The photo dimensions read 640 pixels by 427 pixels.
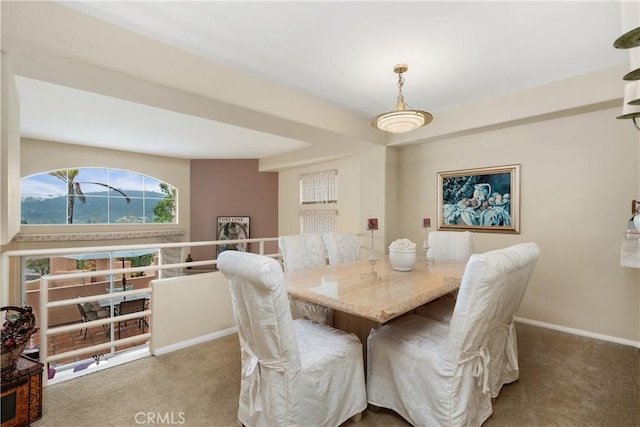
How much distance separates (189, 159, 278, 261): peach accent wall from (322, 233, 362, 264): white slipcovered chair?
3544 millimetres

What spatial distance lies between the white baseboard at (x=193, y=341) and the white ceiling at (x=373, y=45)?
225cm

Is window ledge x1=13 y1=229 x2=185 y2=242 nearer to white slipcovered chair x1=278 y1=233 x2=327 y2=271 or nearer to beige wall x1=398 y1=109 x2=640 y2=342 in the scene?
white slipcovered chair x1=278 y1=233 x2=327 y2=271

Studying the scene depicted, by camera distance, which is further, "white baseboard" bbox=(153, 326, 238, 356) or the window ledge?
the window ledge

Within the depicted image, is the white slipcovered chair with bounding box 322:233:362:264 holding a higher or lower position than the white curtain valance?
lower

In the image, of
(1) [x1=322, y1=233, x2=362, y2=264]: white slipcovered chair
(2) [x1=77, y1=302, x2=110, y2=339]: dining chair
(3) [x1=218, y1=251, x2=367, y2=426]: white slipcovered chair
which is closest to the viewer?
(3) [x1=218, y1=251, x2=367, y2=426]: white slipcovered chair

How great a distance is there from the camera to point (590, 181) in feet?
9.77

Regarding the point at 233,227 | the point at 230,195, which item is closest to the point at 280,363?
the point at 233,227

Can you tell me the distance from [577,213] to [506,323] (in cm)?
Answer: 185

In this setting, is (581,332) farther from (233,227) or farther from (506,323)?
(233,227)

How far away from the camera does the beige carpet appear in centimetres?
180

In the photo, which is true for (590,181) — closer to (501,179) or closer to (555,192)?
(555,192)

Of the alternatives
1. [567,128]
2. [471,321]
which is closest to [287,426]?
[471,321]

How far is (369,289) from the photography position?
1949 mm

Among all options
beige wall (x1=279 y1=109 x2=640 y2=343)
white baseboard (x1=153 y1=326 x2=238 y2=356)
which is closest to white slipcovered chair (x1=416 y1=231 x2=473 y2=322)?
beige wall (x1=279 y1=109 x2=640 y2=343)
